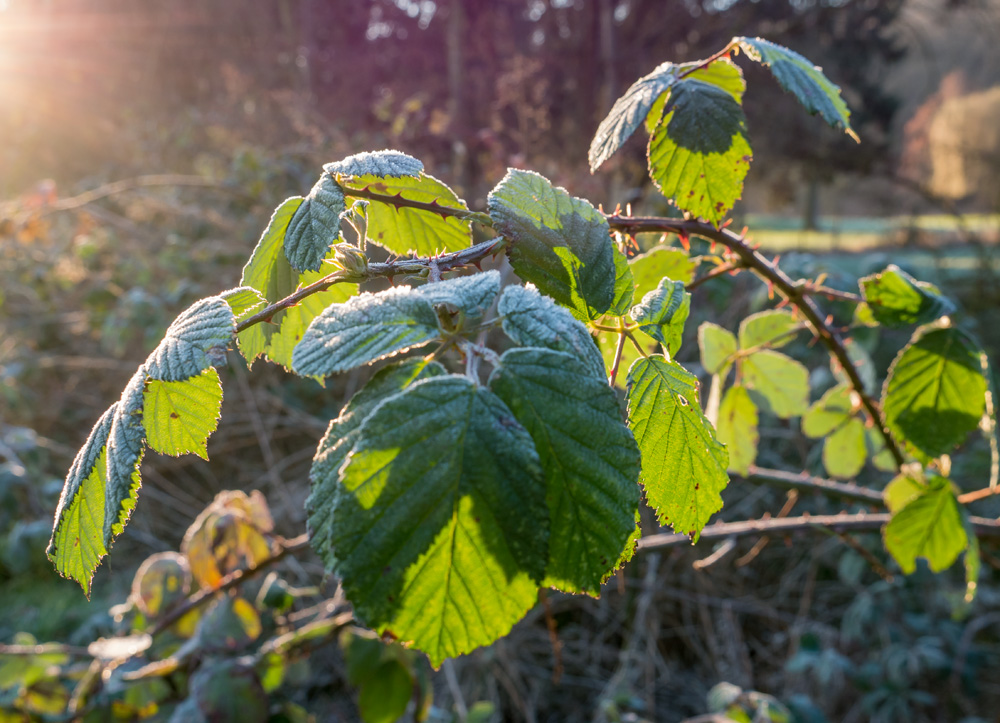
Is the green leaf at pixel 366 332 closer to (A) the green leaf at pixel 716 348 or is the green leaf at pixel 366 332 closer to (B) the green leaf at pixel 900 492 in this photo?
(A) the green leaf at pixel 716 348

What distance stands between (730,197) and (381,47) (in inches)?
230

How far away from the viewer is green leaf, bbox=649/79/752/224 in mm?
582

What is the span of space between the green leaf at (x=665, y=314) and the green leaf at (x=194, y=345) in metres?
0.24

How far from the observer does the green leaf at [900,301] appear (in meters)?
0.76

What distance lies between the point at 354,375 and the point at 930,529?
7.27 ft

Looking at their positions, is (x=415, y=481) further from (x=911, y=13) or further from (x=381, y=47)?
(x=911, y=13)

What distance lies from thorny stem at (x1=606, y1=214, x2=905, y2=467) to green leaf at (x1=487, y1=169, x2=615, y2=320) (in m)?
0.14

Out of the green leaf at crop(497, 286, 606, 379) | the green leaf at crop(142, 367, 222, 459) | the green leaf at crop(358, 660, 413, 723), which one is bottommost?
the green leaf at crop(358, 660, 413, 723)

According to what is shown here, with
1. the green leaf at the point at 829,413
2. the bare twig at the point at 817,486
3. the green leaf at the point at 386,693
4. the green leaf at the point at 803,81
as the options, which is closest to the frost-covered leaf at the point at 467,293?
the green leaf at the point at 803,81

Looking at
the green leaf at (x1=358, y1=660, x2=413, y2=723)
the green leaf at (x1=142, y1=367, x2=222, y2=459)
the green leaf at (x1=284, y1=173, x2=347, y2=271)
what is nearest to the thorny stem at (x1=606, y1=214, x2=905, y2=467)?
the green leaf at (x1=284, y1=173, x2=347, y2=271)

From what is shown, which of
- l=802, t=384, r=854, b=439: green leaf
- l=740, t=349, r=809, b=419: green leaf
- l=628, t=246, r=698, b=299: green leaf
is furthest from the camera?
l=802, t=384, r=854, b=439: green leaf

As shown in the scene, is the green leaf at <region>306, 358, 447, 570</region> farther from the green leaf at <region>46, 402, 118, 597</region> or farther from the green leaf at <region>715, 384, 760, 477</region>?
the green leaf at <region>715, 384, 760, 477</region>

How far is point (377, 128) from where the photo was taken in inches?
182

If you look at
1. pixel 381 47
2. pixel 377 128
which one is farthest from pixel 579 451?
pixel 381 47
